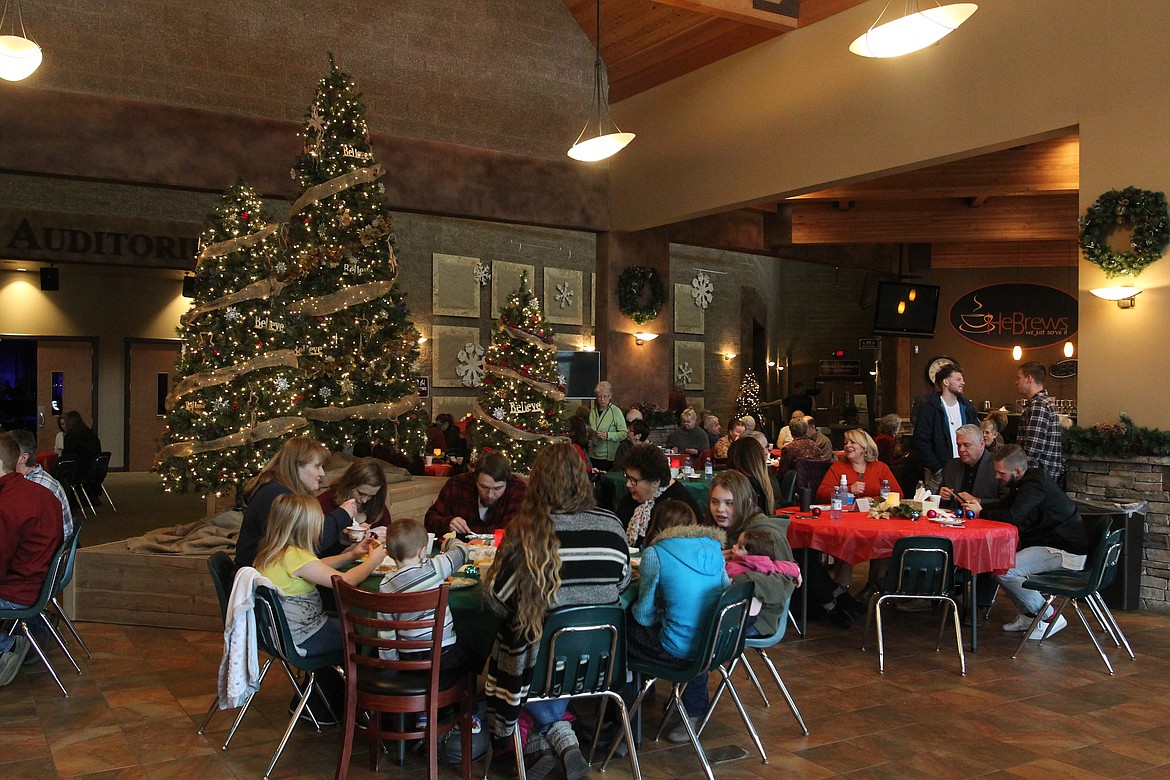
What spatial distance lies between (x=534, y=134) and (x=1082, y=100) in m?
6.81

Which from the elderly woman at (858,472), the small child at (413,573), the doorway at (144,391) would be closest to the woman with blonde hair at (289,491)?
the small child at (413,573)

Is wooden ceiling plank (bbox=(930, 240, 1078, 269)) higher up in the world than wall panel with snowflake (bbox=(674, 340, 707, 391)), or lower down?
higher up

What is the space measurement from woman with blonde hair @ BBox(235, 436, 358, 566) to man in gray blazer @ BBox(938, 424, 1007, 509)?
378 cm

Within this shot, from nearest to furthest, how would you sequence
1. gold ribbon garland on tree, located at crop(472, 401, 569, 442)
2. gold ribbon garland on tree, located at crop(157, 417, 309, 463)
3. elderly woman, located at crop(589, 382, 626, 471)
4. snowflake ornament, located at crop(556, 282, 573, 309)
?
gold ribbon garland on tree, located at crop(157, 417, 309, 463), elderly woman, located at crop(589, 382, 626, 471), gold ribbon garland on tree, located at crop(472, 401, 569, 442), snowflake ornament, located at crop(556, 282, 573, 309)

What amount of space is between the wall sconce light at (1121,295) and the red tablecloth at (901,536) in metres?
2.55

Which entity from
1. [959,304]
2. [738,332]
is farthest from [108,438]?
[959,304]

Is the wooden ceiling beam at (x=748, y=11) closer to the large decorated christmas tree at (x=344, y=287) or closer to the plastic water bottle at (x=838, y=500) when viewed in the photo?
the large decorated christmas tree at (x=344, y=287)

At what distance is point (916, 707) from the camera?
185 inches

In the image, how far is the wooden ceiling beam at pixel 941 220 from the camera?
13.8 meters

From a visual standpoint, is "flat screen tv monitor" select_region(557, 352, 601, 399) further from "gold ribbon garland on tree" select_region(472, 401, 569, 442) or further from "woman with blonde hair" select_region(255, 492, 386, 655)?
"woman with blonde hair" select_region(255, 492, 386, 655)

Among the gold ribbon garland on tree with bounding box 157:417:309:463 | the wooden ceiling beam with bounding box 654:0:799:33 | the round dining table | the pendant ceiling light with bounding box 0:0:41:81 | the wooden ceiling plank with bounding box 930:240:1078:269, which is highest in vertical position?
the wooden ceiling beam with bounding box 654:0:799:33

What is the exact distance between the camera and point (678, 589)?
148 inches

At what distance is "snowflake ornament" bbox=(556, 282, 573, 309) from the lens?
15914 millimetres

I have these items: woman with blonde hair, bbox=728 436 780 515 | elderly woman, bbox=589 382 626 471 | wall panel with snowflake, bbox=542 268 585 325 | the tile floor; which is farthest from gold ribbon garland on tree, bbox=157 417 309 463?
wall panel with snowflake, bbox=542 268 585 325
